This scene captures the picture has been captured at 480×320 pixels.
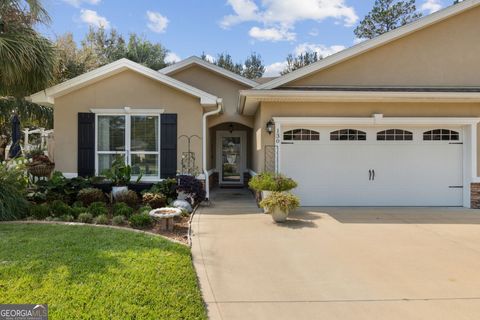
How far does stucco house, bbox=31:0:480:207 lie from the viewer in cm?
1026

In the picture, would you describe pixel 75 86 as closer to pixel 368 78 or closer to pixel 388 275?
pixel 368 78

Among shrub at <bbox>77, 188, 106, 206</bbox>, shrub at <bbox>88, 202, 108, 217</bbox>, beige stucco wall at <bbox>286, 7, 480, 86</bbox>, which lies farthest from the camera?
beige stucco wall at <bbox>286, 7, 480, 86</bbox>

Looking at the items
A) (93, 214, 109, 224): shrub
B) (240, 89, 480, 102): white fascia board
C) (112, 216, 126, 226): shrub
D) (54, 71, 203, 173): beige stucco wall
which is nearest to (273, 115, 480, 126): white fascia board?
(240, 89, 480, 102): white fascia board

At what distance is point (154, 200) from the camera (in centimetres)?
918

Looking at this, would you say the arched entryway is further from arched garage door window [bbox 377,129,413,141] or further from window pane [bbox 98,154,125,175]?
arched garage door window [bbox 377,129,413,141]

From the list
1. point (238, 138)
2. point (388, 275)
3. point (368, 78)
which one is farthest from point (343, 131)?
point (238, 138)

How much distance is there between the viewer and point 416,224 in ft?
26.5

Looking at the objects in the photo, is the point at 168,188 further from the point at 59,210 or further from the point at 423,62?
the point at 423,62

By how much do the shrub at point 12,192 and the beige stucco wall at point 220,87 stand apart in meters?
7.44

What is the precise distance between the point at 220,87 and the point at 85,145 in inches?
250

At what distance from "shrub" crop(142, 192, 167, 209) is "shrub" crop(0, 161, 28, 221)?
→ 9.07 ft

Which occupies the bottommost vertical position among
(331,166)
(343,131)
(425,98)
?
(331,166)

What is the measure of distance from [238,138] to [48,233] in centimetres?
1179

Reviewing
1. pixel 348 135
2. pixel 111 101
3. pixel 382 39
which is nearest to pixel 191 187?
pixel 111 101
